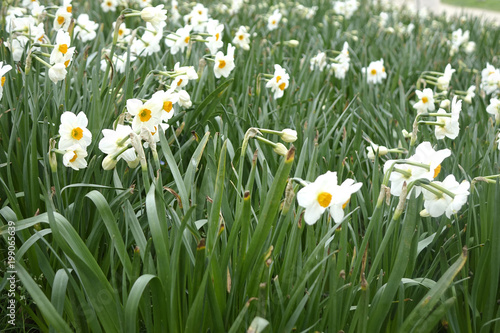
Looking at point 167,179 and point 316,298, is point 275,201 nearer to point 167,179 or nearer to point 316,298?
point 316,298

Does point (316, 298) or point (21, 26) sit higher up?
point (21, 26)

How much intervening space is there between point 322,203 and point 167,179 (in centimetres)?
95

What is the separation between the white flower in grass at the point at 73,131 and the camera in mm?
1555

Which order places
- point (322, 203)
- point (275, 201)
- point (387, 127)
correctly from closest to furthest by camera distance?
point (322, 203) < point (275, 201) < point (387, 127)

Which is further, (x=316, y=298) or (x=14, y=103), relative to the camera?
(x=14, y=103)

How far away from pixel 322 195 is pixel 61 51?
1.28m

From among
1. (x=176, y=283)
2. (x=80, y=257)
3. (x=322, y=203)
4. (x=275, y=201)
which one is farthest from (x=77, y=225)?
(x=322, y=203)

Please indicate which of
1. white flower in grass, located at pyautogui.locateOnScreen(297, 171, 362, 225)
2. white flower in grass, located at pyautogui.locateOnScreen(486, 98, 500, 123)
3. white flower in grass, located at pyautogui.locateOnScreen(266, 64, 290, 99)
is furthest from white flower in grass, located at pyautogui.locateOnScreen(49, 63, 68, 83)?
white flower in grass, located at pyautogui.locateOnScreen(486, 98, 500, 123)

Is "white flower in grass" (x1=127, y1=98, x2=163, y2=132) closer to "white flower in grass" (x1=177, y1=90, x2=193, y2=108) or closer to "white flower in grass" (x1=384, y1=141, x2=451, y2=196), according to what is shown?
"white flower in grass" (x1=177, y1=90, x2=193, y2=108)

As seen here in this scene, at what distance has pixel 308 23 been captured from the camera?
553 cm

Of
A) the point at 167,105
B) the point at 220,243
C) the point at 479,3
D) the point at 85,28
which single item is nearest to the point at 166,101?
the point at 167,105

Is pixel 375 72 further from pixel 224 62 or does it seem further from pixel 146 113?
pixel 146 113

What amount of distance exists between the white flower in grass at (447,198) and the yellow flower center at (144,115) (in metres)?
0.79

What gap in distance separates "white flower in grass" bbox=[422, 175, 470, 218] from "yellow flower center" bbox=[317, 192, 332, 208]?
290mm
